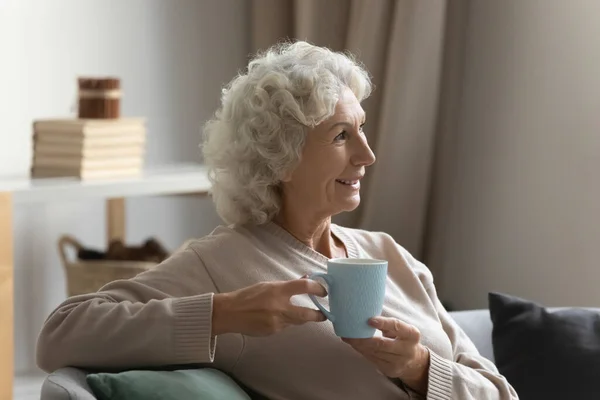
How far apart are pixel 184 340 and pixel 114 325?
0.36 ft

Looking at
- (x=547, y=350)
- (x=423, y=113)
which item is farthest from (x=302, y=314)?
(x=423, y=113)

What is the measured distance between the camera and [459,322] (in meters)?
2.33

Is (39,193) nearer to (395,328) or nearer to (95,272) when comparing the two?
(95,272)

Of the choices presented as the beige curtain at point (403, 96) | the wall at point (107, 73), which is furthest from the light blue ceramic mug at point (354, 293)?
the wall at point (107, 73)

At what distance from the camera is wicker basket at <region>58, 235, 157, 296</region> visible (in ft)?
9.92

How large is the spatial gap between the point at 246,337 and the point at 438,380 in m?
0.32

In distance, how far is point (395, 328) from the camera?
165 cm

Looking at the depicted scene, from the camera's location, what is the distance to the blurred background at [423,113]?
2.92m

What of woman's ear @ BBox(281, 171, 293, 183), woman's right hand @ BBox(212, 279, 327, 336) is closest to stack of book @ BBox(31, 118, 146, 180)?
woman's ear @ BBox(281, 171, 293, 183)

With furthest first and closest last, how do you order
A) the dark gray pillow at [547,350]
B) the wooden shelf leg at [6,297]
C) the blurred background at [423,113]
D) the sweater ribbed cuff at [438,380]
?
the blurred background at [423,113] → the wooden shelf leg at [6,297] → the dark gray pillow at [547,350] → the sweater ribbed cuff at [438,380]

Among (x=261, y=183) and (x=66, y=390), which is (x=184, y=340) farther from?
(x=261, y=183)

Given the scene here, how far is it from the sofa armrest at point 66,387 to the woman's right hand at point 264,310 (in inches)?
8.3

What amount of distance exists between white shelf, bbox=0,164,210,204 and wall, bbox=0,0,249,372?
29cm

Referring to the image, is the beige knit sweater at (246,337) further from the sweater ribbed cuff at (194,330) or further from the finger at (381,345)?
the finger at (381,345)
